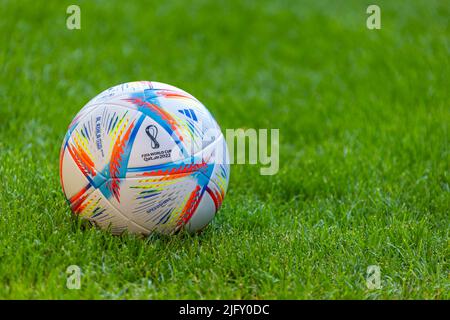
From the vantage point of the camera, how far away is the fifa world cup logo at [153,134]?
4.15 m

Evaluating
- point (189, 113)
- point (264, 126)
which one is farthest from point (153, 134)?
point (264, 126)

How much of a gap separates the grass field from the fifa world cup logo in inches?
25.0

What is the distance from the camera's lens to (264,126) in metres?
7.35

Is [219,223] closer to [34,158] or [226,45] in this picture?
[34,158]

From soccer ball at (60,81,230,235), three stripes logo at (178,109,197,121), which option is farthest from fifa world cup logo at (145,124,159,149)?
three stripes logo at (178,109,197,121)

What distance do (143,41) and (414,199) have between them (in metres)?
5.06

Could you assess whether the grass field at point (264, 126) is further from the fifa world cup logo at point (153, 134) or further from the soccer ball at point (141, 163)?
the fifa world cup logo at point (153, 134)

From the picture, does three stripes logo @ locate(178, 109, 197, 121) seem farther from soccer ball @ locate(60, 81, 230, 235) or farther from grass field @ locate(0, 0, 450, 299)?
grass field @ locate(0, 0, 450, 299)

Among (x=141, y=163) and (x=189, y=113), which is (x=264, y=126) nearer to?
(x=189, y=113)

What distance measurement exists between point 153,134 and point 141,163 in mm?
198

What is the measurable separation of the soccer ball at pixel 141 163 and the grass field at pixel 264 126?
7.1 inches
